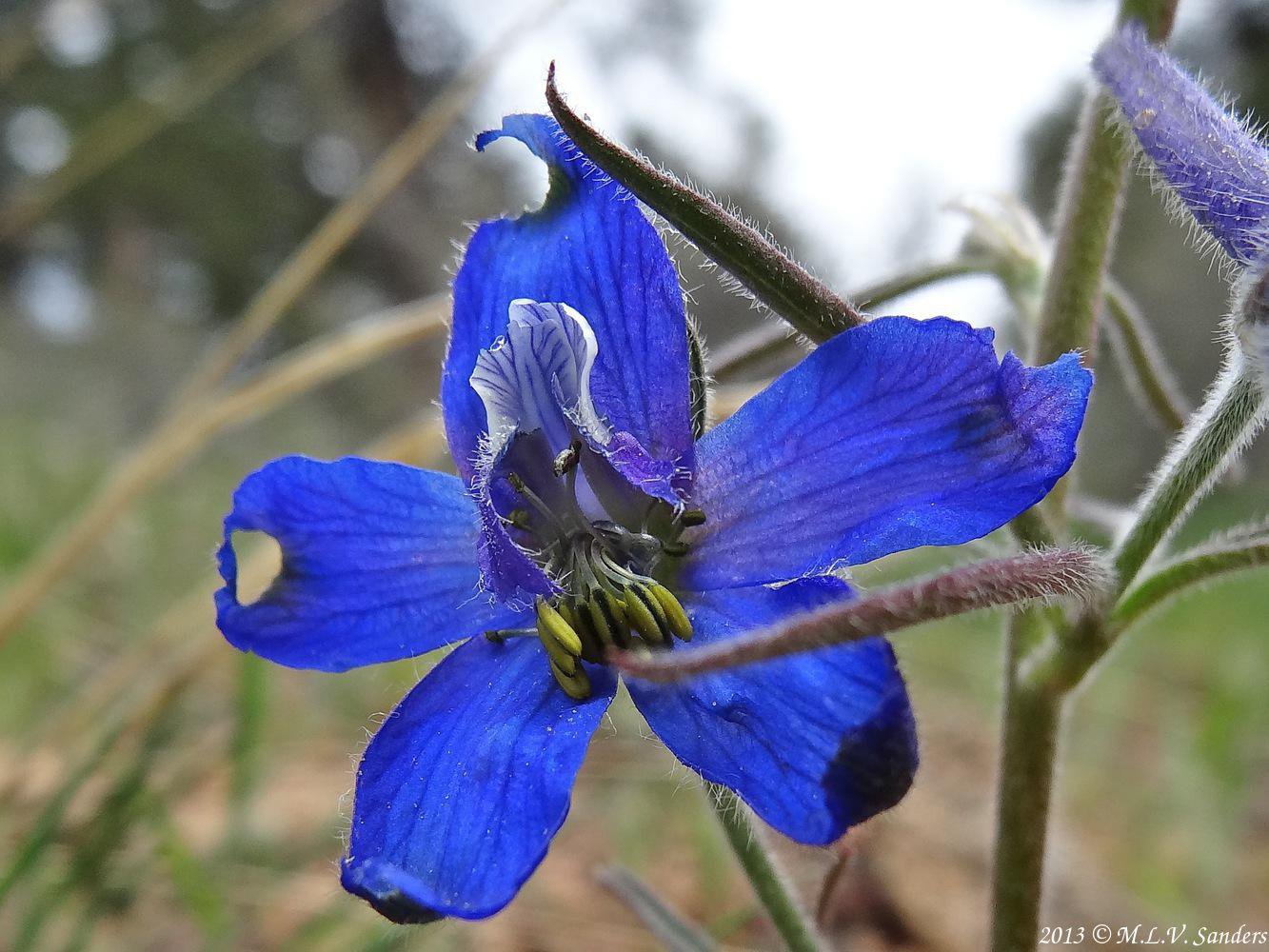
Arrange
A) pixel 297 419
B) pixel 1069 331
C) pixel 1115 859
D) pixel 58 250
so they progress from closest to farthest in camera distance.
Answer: pixel 1069 331, pixel 1115 859, pixel 297 419, pixel 58 250

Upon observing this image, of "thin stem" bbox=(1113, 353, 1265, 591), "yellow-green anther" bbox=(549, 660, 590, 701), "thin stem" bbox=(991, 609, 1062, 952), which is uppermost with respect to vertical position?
"yellow-green anther" bbox=(549, 660, 590, 701)

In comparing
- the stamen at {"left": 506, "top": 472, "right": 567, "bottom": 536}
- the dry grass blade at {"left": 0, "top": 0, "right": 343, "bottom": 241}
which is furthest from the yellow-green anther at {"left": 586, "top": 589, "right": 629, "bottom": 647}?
the dry grass blade at {"left": 0, "top": 0, "right": 343, "bottom": 241}

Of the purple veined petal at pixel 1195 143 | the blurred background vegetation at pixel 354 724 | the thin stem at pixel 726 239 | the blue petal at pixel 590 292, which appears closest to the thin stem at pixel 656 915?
the blurred background vegetation at pixel 354 724

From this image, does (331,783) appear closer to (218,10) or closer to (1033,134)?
Answer: (1033,134)

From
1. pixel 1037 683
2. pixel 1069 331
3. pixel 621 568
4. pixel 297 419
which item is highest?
pixel 297 419

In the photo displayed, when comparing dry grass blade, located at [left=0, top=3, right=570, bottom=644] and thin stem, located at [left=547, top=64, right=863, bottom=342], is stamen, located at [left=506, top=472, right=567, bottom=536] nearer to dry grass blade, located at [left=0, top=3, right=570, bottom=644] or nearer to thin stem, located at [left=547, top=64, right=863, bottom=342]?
thin stem, located at [left=547, top=64, right=863, bottom=342]

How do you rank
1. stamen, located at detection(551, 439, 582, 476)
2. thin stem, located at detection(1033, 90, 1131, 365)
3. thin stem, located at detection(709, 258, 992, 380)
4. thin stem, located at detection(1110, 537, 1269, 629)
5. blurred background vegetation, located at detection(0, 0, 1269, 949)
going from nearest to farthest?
1. thin stem, located at detection(1110, 537, 1269, 629)
2. stamen, located at detection(551, 439, 582, 476)
3. thin stem, located at detection(1033, 90, 1131, 365)
4. thin stem, located at detection(709, 258, 992, 380)
5. blurred background vegetation, located at detection(0, 0, 1269, 949)

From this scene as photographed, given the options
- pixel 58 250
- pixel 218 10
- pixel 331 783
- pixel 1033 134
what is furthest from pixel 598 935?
pixel 58 250

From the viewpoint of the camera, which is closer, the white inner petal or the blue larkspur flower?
the blue larkspur flower
